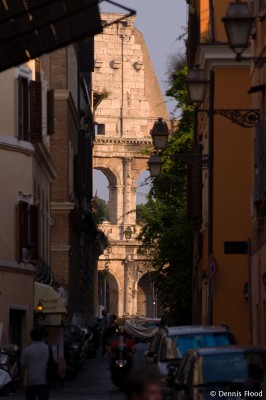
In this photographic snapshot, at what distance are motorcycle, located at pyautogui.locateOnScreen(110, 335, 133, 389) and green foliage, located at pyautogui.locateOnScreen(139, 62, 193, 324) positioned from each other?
42.8 ft

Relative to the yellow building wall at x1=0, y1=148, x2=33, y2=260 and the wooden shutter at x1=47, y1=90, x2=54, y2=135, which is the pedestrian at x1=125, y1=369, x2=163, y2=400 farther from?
the wooden shutter at x1=47, y1=90, x2=54, y2=135

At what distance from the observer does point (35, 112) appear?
1409 inches

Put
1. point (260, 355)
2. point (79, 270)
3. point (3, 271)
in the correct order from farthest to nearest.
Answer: point (79, 270) < point (3, 271) < point (260, 355)

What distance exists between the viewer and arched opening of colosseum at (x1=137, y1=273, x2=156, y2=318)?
12619 cm

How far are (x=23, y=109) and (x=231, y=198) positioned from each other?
4914mm

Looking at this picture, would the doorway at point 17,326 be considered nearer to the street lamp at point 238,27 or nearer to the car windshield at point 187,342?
the car windshield at point 187,342

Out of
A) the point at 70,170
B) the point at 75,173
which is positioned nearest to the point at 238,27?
the point at 70,170

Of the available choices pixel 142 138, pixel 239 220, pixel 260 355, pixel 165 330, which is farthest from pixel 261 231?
pixel 142 138

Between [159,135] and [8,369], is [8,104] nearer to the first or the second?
[159,135]

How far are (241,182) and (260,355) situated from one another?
17877 mm

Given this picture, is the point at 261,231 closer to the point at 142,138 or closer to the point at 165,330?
the point at 165,330

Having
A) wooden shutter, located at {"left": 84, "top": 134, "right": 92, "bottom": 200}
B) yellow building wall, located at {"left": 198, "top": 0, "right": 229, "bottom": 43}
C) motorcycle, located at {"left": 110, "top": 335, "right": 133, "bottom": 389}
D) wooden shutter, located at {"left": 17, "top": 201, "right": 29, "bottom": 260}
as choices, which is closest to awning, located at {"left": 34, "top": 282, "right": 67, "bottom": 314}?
motorcycle, located at {"left": 110, "top": 335, "right": 133, "bottom": 389}

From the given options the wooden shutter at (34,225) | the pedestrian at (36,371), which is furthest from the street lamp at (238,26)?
the wooden shutter at (34,225)

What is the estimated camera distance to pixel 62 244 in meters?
54.1
